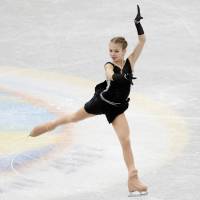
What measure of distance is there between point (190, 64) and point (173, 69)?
39cm

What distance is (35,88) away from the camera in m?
10.9

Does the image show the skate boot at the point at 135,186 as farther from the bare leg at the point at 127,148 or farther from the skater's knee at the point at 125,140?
the skater's knee at the point at 125,140

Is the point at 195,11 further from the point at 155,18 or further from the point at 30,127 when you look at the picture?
the point at 30,127

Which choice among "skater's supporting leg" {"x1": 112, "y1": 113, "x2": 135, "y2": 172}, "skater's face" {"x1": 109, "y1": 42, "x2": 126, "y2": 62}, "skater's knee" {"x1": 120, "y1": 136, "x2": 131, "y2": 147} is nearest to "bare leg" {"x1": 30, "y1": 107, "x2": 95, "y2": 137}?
"skater's supporting leg" {"x1": 112, "y1": 113, "x2": 135, "y2": 172}

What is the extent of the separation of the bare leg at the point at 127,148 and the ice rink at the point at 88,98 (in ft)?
0.60

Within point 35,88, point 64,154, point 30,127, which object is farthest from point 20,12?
point 64,154

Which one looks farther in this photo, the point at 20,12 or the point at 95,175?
the point at 20,12

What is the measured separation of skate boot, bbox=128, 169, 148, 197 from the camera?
23.8ft

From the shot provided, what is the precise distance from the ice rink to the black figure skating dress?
2.94 feet

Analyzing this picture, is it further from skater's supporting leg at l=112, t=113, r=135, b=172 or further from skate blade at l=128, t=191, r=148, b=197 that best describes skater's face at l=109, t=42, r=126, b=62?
skate blade at l=128, t=191, r=148, b=197

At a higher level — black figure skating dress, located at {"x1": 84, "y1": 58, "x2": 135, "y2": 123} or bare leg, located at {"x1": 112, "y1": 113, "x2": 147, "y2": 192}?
black figure skating dress, located at {"x1": 84, "y1": 58, "x2": 135, "y2": 123}

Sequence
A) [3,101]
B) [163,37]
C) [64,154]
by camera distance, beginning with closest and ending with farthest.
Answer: [64,154]
[3,101]
[163,37]

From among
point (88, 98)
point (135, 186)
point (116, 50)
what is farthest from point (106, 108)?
point (88, 98)

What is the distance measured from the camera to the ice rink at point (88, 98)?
7781 millimetres
